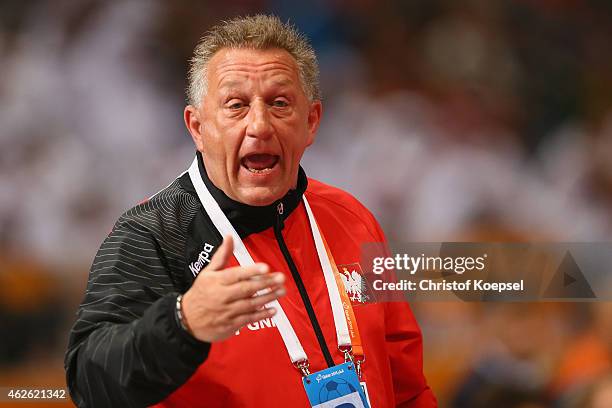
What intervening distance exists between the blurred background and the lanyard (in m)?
1.18

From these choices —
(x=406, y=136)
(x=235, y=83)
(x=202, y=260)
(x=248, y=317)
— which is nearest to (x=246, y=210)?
(x=202, y=260)

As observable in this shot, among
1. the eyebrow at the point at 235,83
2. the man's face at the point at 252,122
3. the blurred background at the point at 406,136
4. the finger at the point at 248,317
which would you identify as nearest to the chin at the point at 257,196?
the man's face at the point at 252,122

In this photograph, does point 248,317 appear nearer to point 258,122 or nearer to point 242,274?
point 242,274

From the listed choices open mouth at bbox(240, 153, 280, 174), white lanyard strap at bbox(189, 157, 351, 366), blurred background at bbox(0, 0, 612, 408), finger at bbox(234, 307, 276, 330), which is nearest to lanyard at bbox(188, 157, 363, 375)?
white lanyard strap at bbox(189, 157, 351, 366)

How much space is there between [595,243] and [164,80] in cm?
181

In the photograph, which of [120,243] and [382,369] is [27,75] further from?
[382,369]

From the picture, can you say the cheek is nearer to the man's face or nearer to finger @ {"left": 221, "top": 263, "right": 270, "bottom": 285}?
the man's face

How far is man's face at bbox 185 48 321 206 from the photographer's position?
5.87 ft

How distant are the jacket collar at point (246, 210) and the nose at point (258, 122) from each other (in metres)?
0.17

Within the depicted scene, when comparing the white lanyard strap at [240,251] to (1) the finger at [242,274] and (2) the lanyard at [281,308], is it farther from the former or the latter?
(1) the finger at [242,274]

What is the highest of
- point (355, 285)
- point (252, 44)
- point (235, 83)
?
point (252, 44)

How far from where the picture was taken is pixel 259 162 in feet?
6.01

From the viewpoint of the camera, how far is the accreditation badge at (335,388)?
5.82 feet

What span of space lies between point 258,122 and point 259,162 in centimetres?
11
